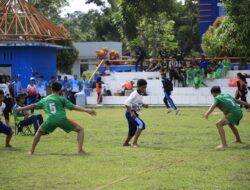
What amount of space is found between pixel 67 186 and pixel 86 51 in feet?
187

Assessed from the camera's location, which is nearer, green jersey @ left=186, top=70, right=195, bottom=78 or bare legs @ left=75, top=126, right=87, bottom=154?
bare legs @ left=75, top=126, right=87, bottom=154

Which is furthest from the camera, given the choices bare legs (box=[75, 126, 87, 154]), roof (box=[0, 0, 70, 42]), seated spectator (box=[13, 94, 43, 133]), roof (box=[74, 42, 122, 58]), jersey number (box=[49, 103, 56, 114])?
roof (box=[74, 42, 122, 58])

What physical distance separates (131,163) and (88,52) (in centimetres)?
5480

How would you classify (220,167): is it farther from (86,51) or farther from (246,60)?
(86,51)

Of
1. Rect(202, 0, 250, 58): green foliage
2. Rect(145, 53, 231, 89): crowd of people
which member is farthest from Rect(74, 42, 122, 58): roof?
Rect(202, 0, 250, 58): green foliage

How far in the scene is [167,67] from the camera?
33.3m

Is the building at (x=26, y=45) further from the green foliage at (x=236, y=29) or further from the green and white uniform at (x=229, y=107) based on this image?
the green and white uniform at (x=229, y=107)

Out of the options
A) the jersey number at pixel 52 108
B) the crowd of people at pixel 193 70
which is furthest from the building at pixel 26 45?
the jersey number at pixel 52 108

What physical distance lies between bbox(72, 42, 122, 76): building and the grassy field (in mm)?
46583

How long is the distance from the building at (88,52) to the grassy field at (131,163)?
4658 cm

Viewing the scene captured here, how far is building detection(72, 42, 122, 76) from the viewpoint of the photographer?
61.9m

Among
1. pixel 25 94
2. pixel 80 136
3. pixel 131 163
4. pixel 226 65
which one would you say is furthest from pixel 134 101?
pixel 226 65

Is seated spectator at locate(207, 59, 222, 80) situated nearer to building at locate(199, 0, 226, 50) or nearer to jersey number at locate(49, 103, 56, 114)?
building at locate(199, 0, 226, 50)

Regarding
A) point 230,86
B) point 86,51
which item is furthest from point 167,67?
point 86,51
